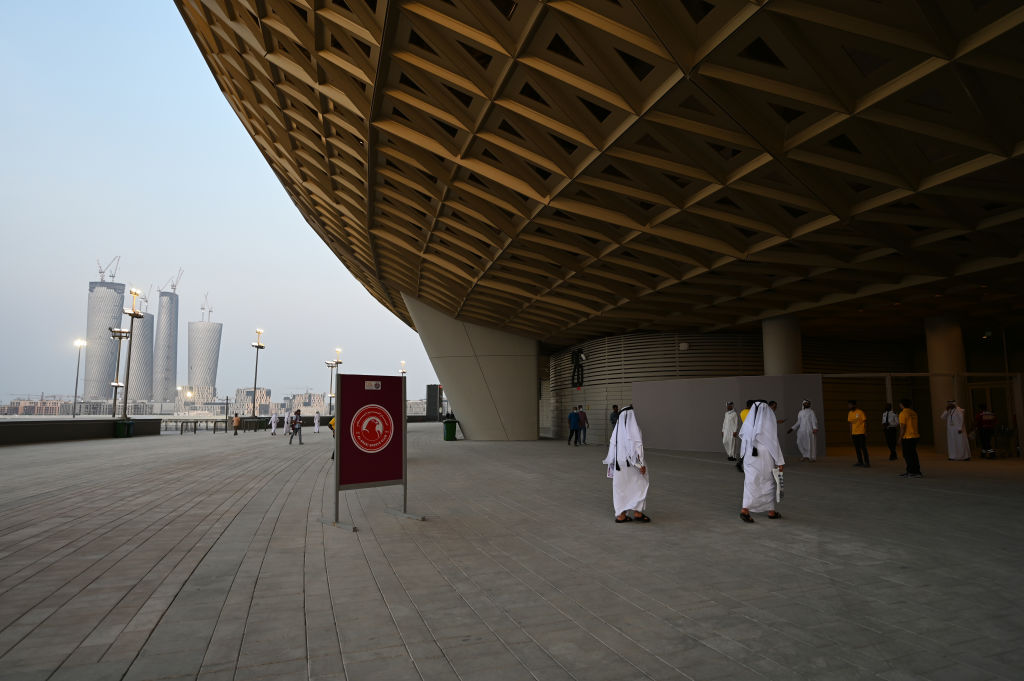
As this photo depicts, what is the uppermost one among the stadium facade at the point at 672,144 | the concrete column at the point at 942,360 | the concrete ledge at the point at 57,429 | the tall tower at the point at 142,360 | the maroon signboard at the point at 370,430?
the tall tower at the point at 142,360

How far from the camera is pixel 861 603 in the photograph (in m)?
4.04

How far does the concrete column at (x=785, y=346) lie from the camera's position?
18.7 metres

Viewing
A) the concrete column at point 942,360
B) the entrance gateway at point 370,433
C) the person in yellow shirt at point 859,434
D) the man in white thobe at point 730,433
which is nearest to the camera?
the entrance gateway at point 370,433

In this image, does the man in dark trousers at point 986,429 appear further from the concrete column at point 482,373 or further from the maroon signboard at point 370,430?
the maroon signboard at point 370,430

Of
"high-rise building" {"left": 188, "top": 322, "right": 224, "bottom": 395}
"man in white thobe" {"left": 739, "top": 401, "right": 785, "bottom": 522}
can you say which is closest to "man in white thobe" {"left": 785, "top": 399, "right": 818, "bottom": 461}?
"man in white thobe" {"left": 739, "top": 401, "right": 785, "bottom": 522}

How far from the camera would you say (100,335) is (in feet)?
388

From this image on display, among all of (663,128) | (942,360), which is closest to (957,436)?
(942,360)

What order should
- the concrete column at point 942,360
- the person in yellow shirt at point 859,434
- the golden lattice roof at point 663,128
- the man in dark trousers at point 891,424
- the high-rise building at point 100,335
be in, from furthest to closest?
1. the high-rise building at point 100,335
2. the concrete column at point 942,360
3. the man in dark trousers at point 891,424
4. the person in yellow shirt at point 859,434
5. the golden lattice roof at point 663,128

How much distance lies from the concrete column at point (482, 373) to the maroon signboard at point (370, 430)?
18.5 m

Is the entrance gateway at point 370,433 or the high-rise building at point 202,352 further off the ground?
the high-rise building at point 202,352

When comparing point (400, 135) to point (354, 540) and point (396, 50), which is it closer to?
point (396, 50)

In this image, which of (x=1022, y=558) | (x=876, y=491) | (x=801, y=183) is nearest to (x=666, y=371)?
(x=876, y=491)

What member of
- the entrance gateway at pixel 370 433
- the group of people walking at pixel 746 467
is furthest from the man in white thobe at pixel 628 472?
the entrance gateway at pixel 370 433

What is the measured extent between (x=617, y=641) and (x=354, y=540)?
3790 mm
